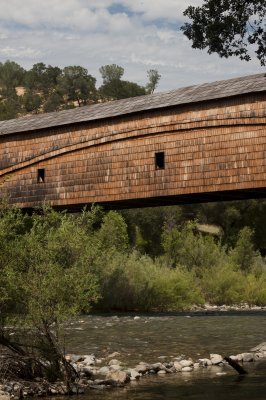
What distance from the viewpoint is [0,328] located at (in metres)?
9.37

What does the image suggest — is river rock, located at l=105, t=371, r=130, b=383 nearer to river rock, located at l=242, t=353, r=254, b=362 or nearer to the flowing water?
the flowing water

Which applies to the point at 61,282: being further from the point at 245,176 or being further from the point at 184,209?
the point at 184,209

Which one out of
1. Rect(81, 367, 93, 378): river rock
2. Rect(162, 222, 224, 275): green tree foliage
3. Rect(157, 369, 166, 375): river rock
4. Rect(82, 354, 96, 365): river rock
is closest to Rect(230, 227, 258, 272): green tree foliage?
Rect(162, 222, 224, 275): green tree foliage

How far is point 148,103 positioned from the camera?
18.9 m

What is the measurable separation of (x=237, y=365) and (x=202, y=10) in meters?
4.92

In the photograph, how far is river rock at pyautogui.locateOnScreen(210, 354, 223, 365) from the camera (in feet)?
37.0

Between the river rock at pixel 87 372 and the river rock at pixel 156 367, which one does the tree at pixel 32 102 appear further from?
the river rock at pixel 87 372

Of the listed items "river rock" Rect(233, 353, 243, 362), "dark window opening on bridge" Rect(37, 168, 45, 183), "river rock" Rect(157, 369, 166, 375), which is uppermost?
"dark window opening on bridge" Rect(37, 168, 45, 183)

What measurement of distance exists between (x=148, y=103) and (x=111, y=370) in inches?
392

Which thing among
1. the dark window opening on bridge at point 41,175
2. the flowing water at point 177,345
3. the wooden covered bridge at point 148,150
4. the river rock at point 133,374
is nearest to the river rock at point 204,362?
the flowing water at point 177,345

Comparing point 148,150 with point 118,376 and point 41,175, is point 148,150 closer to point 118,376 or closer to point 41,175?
point 41,175

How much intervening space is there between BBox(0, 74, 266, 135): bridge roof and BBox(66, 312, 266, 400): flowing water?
17.5ft

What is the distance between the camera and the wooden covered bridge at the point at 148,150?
16766 millimetres

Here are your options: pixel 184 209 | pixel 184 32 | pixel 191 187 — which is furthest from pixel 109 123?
pixel 184 209
